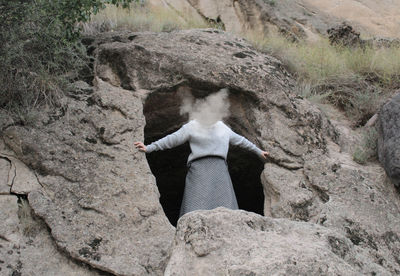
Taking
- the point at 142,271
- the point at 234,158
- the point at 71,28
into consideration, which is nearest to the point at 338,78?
the point at 234,158

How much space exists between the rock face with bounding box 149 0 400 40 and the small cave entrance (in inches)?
170

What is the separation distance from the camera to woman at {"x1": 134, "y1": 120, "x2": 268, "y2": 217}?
211 inches

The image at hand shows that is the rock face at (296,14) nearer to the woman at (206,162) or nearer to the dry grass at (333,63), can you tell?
the dry grass at (333,63)

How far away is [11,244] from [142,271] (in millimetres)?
1027

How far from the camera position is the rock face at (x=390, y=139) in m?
5.68

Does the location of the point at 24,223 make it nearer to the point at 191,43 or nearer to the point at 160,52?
the point at 160,52

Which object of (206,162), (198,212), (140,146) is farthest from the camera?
(206,162)

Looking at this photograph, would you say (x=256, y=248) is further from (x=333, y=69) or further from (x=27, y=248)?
(x=333, y=69)

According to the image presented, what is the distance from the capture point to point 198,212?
3.52m

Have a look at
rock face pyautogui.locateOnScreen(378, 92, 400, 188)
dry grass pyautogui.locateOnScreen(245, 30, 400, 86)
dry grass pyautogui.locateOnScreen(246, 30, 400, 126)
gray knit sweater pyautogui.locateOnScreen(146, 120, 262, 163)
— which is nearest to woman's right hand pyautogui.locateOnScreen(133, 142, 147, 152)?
gray knit sweater pyautogui.locateOnScreen(146, 120, 262, 163)

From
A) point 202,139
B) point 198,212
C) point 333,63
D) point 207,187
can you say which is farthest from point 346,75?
point 198,212

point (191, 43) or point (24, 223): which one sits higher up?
point (191, 43)

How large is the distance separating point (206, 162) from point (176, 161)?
199 cm

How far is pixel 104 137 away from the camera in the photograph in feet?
17.6
